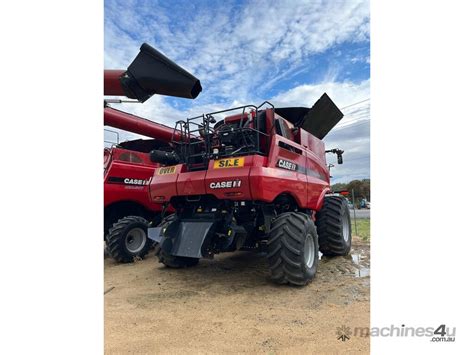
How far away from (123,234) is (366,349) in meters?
4.81

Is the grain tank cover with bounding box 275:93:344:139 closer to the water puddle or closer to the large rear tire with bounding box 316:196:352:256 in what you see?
the large rear tire with bounding box 316:196:352:256

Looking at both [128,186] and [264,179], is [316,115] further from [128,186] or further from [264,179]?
[128,186]

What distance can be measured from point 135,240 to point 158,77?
4.71m

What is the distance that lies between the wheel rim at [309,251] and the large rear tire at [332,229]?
150 cm

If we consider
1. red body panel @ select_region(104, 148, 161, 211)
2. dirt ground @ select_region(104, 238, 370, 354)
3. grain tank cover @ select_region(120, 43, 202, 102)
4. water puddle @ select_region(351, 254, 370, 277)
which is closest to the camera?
grain tank cover @ select_region(120, 43, 202, 102)

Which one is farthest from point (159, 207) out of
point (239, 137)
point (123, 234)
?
point (239, 137)

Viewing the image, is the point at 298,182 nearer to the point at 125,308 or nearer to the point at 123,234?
the point at 125,308

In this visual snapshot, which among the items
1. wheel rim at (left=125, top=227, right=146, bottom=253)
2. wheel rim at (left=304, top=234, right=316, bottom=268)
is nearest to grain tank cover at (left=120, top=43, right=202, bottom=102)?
wheel rim at (left=304, top=234, right=316, bottom=268)

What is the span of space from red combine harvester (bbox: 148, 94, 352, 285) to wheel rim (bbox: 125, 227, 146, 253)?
1.32m

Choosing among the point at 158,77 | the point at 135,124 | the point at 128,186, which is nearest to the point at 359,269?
the point at 158,77

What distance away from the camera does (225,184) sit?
420 cm

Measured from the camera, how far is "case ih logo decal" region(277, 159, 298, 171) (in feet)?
14.5

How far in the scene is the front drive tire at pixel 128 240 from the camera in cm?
606

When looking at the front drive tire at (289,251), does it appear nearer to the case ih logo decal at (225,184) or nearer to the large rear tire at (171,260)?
the case ih logo decal at (225,184)
